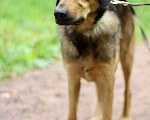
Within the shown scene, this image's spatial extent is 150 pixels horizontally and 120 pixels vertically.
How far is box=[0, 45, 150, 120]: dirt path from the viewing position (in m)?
5.41

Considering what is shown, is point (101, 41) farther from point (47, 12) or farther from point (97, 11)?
point (47, 12)

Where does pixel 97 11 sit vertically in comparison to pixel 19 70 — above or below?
above

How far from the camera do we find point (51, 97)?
245 inches

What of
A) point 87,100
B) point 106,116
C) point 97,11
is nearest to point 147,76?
point 87,100

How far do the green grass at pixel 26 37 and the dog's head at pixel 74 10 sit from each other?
3463mm

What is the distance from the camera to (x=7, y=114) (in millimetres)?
5168

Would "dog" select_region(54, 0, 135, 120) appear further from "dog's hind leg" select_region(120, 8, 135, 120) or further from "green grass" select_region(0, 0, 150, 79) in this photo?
"green grass" select_region(0, 0, 150, 79)

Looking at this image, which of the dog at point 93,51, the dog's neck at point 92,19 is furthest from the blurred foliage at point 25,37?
the dog's neck at point 92,19

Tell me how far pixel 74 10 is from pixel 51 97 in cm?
309

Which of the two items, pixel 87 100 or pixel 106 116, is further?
pixel 87 100

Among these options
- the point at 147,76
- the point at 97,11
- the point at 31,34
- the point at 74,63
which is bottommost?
the point at 147,76

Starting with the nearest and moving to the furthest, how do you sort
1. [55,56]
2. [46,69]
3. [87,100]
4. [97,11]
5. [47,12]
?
[97,11] → [87,100] → [46,69] → [55,56] → [47,12]

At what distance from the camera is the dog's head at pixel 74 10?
3275 mm

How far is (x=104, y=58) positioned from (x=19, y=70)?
3.31 m
